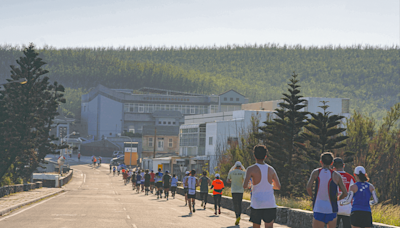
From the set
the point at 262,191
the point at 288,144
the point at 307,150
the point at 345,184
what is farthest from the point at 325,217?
the point at 288,144

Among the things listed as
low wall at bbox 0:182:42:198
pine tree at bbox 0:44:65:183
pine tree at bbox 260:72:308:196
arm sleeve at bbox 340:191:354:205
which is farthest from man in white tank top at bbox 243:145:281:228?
pine tree at bbox 0:44:65:183

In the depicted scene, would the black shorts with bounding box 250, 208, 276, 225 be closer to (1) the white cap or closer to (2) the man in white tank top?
(2) the man in white tank top

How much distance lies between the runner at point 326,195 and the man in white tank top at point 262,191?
701mm

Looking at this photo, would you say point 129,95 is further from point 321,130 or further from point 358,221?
point 358,221

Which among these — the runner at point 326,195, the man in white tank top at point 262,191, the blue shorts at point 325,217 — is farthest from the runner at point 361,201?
the man in white tank top at point 262,191

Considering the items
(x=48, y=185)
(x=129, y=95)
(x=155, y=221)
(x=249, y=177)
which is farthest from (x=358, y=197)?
(x=129, y=95)

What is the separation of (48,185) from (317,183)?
41.4 meters

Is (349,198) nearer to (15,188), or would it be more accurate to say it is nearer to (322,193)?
(322,193)

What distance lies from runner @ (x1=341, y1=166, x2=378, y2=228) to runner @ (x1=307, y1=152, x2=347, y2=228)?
1.48 ft

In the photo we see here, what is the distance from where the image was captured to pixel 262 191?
29.8 ft

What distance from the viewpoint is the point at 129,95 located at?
12669cm

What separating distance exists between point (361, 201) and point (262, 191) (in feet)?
6.13

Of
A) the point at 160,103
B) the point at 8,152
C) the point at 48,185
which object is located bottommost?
the point at 48,185

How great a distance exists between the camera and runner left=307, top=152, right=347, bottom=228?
8.92 meters
